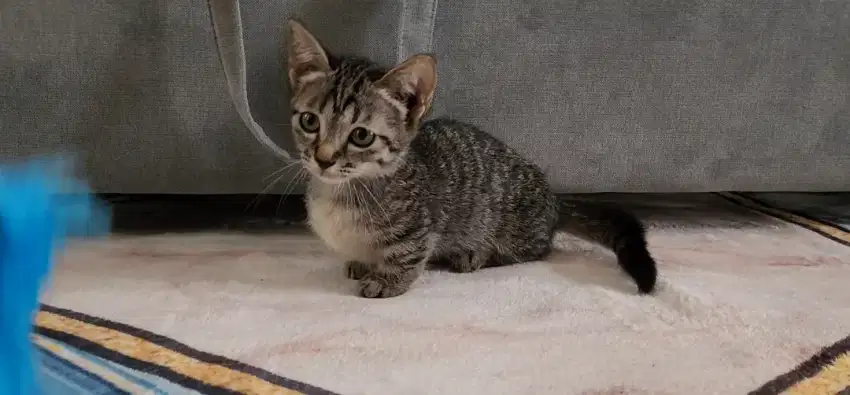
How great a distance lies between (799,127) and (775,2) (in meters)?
0.26

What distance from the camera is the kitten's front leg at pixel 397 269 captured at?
1240 millimetres

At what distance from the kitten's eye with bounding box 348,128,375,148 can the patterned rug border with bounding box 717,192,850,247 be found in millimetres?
1012

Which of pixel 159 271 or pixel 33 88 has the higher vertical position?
pixel 33 88

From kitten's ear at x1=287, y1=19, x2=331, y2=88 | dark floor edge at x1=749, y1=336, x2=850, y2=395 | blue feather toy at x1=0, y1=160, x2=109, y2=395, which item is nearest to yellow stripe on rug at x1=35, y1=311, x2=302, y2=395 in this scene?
blue feather toy at x1=0, y1=160, x2=109, y2=395

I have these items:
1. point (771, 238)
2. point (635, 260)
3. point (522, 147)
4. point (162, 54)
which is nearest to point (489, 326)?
point (635, 260)

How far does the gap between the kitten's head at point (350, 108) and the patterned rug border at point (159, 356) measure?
0.33 metres

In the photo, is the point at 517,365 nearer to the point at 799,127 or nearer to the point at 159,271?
the point at 159,271

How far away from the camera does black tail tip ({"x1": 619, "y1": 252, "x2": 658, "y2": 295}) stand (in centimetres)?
125

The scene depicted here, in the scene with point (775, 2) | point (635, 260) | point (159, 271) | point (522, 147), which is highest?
point (775, 2)

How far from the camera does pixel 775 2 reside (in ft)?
4.60

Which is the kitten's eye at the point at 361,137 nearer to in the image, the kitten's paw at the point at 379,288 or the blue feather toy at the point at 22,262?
the kitten's paw at the point at 379,288

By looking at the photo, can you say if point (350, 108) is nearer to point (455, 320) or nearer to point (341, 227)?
point (341, 227)

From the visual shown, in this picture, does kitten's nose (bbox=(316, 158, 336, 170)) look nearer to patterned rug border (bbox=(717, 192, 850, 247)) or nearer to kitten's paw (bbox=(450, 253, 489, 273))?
kitten's paw (bbox=(450, 253, 489, 273))

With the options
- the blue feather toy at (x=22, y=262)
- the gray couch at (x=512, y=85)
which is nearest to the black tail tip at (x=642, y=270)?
the gray couch at (x=512, y=85)
